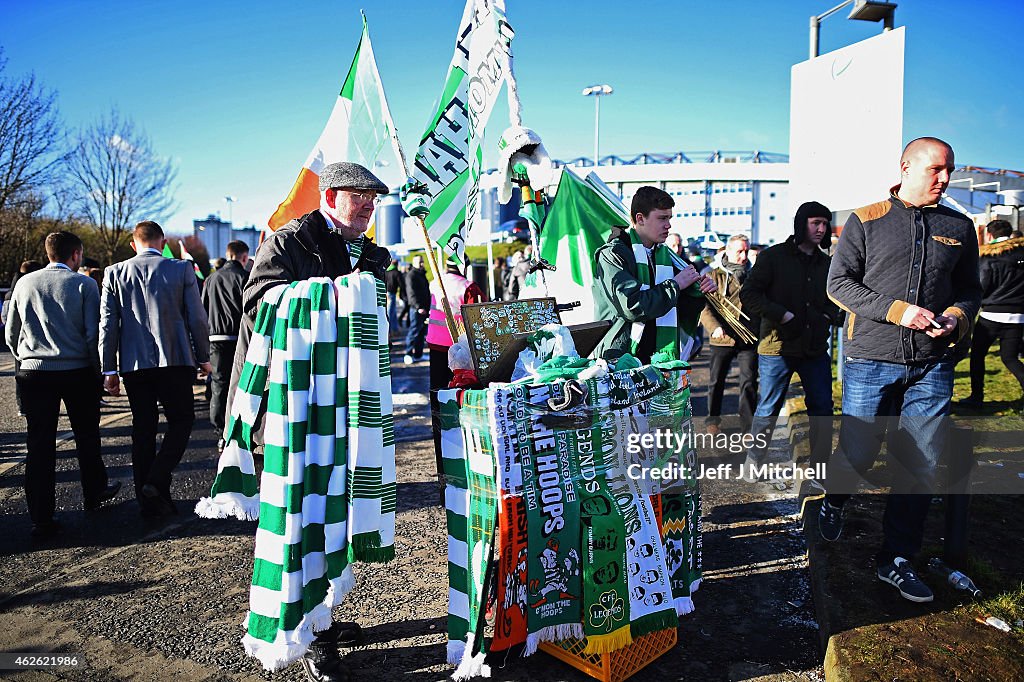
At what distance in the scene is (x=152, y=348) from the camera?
5.18 meters

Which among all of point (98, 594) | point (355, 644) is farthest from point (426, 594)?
point (98, 594)

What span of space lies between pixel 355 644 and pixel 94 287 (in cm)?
357

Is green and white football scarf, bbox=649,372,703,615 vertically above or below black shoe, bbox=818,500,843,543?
above

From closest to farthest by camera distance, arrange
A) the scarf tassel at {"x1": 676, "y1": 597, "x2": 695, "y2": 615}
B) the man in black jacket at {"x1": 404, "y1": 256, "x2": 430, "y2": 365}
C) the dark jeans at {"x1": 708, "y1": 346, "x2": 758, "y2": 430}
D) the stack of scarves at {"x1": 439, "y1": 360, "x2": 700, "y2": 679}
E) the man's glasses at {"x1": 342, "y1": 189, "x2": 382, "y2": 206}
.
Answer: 1. the stack of scarves at {"x1": 439, "y1": 360, "x2": 700, "y2": 679}
2. the man's glasses at {"x1": 342, "y1": 189, "x2": 382, "y2": 206}
3. the scarf tassel at {"x1": 676, "y1": 597, "x2": 695, "y2": 615}
4. the dark jeans at {"x1": 708, "y1": 346, "x2": 758, "y2": 430}
5. the man in black jacket at {"x1": 404, "y1": 256, "x2": 430, "y2": 365}

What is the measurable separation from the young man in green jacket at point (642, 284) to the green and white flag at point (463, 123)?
1.23 metres

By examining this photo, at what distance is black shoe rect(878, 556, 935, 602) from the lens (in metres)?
3.37

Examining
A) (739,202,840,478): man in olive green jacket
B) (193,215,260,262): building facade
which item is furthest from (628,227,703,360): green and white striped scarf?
(193,215,260,262): building facade

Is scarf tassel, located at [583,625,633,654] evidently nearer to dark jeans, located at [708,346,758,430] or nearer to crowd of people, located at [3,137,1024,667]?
crowd of people, located at [3,137,1024,667]

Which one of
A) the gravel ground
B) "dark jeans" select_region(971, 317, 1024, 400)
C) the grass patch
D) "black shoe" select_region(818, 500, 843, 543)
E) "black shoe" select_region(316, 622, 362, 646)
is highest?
"dark jeans" select_region(971, 317, 1024, 400)

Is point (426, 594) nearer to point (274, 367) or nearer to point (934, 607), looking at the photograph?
point (274, 367)

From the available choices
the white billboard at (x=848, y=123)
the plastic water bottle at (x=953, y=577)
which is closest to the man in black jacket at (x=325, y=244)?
the plastic water bottle at (x=953, y=577)

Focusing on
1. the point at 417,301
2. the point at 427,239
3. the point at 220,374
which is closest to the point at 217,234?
the point at 417,301

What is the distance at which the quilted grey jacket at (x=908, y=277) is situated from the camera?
3.58 metres

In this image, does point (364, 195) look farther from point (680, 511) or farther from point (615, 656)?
point (615, 656)
